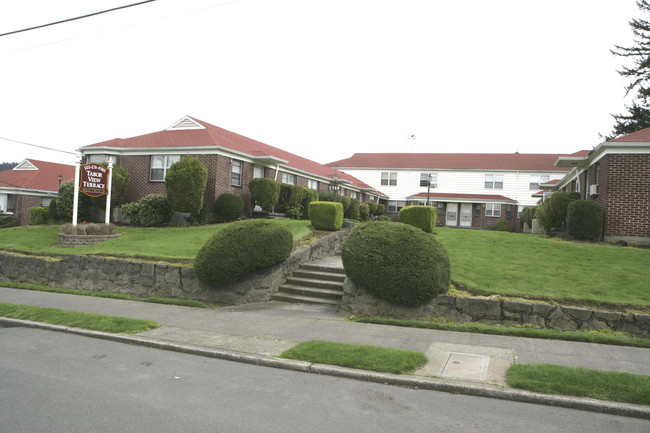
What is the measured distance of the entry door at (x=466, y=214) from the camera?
135 ft

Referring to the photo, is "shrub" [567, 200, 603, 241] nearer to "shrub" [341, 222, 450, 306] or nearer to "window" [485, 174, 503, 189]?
"shrub" [341, 222, 450, 306]

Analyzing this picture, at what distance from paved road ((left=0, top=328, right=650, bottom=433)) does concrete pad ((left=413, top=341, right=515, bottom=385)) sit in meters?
0.50

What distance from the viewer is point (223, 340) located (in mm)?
7477

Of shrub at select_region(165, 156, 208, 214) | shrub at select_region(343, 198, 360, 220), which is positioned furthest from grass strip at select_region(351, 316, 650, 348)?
shrub at select_region(343, 198, 360, 220)

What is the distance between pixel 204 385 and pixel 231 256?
17.9ft

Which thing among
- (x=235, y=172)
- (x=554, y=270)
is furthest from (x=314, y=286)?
(x=235, y=172)

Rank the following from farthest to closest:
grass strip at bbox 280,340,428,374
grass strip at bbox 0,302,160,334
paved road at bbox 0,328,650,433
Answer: grass strip at bbox 0,302,160,334
grass strip at bbox 280,340,428,374
paved road at bbox 0,328,650,433

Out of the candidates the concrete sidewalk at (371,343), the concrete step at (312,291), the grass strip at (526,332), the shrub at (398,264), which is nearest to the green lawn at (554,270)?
the shrub at (398,264)

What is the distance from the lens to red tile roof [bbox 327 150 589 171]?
42.5 m

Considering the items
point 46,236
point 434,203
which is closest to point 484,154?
point 434,203

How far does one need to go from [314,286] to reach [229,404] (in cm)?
673

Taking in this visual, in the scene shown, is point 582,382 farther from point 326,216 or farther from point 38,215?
point 38,215

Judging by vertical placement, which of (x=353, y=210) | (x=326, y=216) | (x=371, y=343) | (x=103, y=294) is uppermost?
(x=353, y=210)

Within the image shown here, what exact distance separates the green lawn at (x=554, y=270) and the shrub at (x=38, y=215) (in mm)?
25929
